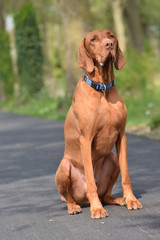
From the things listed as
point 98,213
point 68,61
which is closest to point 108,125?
point 98,213

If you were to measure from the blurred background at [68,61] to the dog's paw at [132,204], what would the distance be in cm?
606

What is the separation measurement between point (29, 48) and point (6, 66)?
5.77 metres

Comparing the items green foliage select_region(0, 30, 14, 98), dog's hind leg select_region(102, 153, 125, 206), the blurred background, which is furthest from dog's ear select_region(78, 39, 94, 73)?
green foliage select_region(0, 30, 14, 98)

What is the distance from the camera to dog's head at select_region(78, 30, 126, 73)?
557 centimetres

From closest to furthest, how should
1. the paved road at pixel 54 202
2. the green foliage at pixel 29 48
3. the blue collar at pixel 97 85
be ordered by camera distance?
the paved road at pixel 54 202
the blue collar at pixel 97 85
the green foliage at pixel 29 48

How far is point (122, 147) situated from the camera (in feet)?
19.3

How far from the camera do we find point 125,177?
585 cm

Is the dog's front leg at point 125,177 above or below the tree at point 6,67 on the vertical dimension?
above

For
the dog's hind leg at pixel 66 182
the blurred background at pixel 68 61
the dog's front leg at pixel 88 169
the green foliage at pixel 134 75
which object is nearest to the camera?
the dog's front leg at pixel 88 169

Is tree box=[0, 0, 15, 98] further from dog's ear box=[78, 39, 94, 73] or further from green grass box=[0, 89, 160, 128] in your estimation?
dog's ear box=[78, 39, 94, 73]

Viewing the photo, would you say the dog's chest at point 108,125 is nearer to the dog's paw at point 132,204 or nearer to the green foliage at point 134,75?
the dog's paw at point 132,204

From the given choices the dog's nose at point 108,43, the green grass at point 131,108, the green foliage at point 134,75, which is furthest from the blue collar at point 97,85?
the green foliage at point 134,75

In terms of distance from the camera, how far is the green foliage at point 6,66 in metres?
33.3

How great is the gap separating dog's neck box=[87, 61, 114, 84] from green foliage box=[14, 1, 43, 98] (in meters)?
21.8
